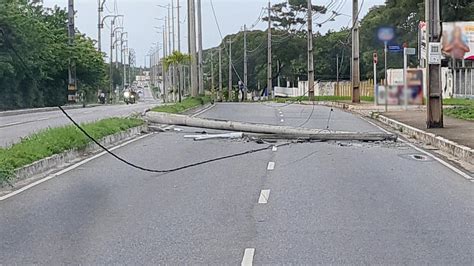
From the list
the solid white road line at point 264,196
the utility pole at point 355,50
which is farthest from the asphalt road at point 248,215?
the utility pole at point 355,50

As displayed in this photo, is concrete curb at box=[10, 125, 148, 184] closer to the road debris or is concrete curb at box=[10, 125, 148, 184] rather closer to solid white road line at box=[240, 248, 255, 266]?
the road debris

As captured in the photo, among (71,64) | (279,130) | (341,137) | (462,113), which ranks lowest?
(341,137)

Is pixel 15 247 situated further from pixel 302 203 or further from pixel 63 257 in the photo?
pixel 302 203

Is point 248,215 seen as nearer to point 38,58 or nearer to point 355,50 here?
point 355,50

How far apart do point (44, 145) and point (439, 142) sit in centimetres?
1026

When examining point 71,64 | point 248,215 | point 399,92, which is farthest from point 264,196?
point 71,64

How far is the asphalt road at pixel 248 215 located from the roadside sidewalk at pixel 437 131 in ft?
5.97

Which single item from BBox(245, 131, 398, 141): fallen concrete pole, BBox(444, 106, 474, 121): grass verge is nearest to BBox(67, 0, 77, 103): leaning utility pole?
BBox(444, 106, 474, 121): grass verge

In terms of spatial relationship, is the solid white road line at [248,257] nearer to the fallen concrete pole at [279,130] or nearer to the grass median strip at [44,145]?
the grass median strip at [44,145]

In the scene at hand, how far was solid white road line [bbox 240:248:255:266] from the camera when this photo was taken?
8452 mm

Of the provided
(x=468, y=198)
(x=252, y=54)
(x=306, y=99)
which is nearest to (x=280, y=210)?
(x=468, y=198)

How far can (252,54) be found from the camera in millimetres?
118438

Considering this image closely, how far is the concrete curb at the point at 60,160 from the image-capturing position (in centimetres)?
1573

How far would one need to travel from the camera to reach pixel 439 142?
22.3 m
